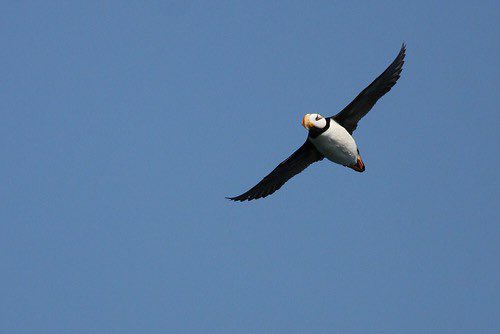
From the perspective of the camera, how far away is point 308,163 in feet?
Result: 89.7

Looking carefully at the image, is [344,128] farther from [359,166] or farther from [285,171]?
[285,171]

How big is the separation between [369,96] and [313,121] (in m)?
1.79

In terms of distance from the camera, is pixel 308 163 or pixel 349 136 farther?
pixel 308 163

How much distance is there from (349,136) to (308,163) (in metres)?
2.42

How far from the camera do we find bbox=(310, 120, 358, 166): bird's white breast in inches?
984

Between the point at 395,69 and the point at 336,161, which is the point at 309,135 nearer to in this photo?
the point at 336,161

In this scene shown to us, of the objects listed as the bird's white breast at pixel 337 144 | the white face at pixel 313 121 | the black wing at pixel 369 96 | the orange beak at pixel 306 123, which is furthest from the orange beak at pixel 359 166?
the orange beak at pixel 306 123

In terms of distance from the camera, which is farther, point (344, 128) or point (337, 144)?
point (344, 128)

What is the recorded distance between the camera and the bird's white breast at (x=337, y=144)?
25.0 m

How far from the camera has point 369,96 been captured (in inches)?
999

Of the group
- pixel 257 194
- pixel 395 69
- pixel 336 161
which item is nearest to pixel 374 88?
pixel 395 69

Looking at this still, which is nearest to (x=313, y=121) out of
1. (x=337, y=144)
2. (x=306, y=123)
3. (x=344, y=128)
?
(x=306, y=123)

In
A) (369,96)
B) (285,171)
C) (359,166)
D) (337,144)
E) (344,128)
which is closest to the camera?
(337,144)

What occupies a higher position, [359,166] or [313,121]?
[313,121]
